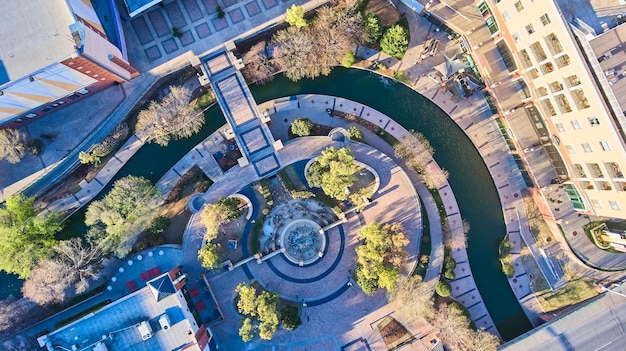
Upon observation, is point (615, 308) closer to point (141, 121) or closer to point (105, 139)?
point (141, 121)

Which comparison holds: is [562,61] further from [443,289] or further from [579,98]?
[443,289]

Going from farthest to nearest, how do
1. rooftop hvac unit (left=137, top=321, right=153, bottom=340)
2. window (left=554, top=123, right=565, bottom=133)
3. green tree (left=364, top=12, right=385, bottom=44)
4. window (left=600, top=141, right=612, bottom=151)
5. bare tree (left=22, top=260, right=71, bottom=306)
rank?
green tree (left=364, top=12, right=385, bottom=44)
window (left=554, top=123, right=565, bottom=133)
bare tree (left=22, top=260, right=71, bottom=306)
window (left=600, top=141, right=612, bottom=151)
rooftop hvac unit (left=137, top=321, right=153, bottom=340)

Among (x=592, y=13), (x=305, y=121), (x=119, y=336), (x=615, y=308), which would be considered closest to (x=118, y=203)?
(x=119, y=336)

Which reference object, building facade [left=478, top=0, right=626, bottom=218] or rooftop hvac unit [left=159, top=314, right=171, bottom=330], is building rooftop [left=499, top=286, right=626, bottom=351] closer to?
building facade [left=478, top=0, right=626, bottom=218]

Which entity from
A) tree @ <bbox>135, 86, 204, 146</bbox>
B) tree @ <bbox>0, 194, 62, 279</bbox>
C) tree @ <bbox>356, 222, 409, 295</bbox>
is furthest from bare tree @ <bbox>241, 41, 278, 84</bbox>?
tree @ <bbox>0, 194, 62, 279</bbox>

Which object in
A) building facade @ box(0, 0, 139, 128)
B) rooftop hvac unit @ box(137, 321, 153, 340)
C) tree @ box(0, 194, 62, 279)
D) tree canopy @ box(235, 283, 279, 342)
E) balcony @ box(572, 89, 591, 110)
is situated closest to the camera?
building facade @ box(0, 0, 139, 128)

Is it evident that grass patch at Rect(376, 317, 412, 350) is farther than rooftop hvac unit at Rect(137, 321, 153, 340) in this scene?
Yes
